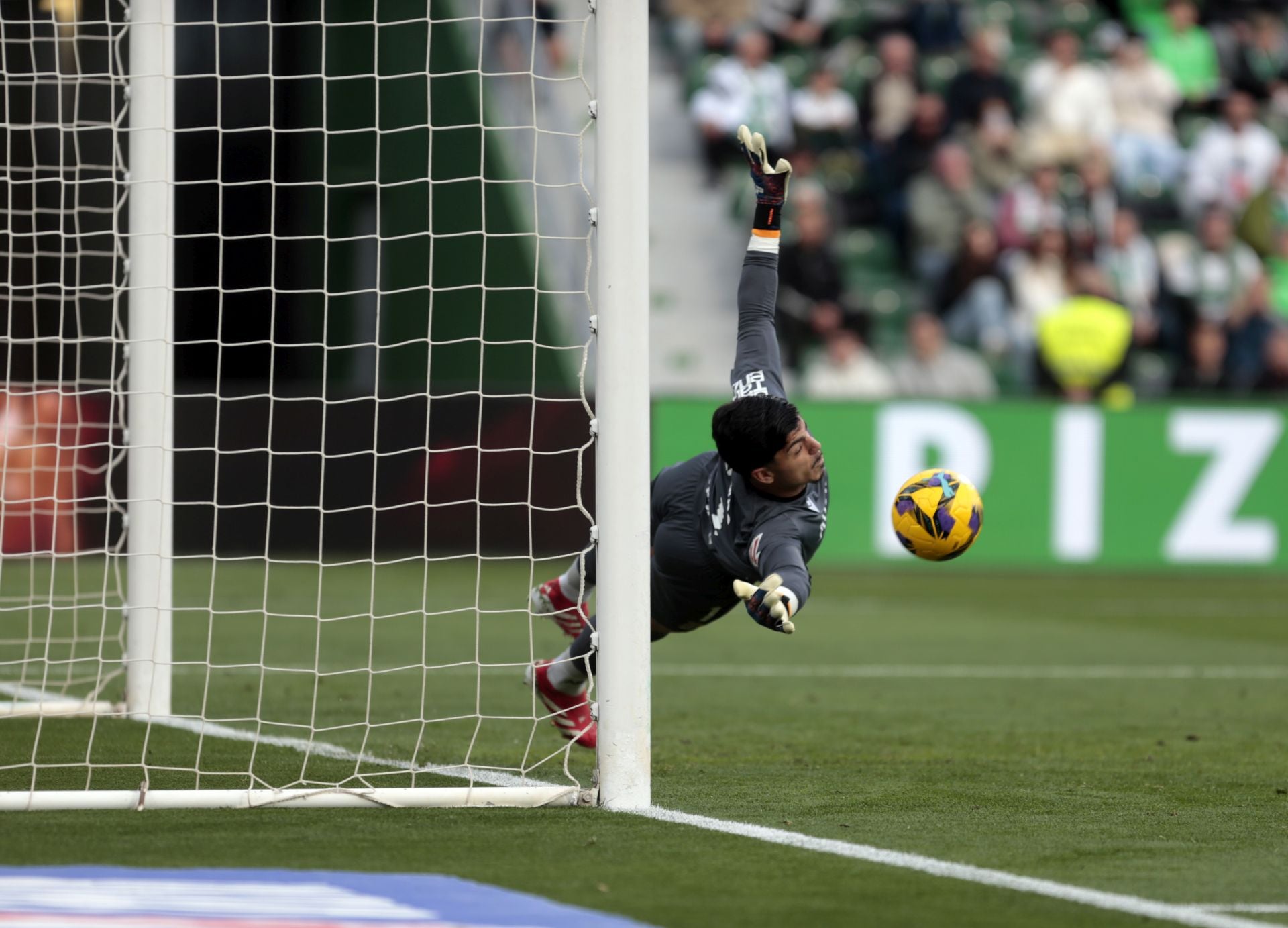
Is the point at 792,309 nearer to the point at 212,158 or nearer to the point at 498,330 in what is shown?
the point at 498,330

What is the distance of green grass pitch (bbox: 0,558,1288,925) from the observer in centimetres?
483

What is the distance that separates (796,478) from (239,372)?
40.0 feet

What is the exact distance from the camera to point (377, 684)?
31.0 ft

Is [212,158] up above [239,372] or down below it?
above

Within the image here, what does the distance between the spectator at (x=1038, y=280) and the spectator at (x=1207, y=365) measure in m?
1.34

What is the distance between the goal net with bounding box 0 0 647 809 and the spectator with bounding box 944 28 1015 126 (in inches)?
158

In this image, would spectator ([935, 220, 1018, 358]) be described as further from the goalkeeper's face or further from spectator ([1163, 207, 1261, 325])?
the goalkeeper's face

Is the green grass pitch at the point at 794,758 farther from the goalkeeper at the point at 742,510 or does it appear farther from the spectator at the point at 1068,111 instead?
the spectator at the point at 1068,111

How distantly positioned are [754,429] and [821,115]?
1347 cm

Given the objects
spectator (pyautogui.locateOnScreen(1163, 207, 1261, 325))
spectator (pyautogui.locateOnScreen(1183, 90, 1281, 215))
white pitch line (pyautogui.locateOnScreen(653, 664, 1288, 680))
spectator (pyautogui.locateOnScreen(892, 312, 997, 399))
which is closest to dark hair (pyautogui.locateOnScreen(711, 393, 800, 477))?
white pitch line (pyautogui.locateOnScreen(653, 664, 1288, 680))

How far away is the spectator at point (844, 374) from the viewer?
17.2m

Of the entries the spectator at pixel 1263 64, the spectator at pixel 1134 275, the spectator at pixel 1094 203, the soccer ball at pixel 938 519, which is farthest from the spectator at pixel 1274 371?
the soccer ball at pixel 938 519

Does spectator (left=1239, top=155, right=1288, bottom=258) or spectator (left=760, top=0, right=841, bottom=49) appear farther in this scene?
spectator (left=760, top=0, right=841, bottom=49)

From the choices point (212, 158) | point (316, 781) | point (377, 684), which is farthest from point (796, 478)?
point (212, 158)
